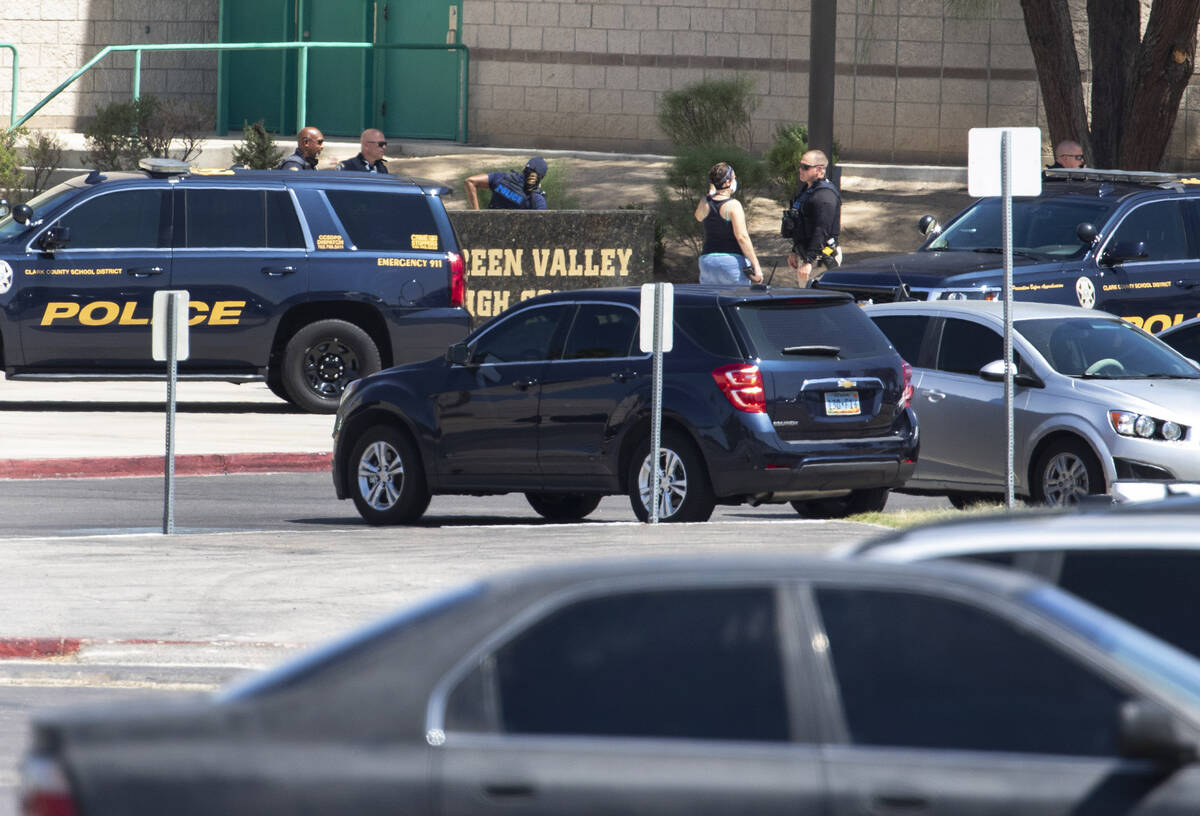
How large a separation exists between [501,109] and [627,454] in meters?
18.7

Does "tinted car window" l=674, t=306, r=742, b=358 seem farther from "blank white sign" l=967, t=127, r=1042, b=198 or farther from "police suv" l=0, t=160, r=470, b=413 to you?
"police suv" l=0, t=160, r=470, b=413

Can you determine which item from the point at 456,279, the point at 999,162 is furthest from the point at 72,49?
the point at 999,162

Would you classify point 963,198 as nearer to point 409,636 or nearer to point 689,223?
point 689,223

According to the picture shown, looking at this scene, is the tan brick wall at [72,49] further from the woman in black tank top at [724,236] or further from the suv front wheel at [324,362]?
the woman in black tank top at [724,236]

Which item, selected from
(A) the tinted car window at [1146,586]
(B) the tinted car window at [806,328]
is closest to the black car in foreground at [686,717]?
(A) the tinted car window at [1146,586]

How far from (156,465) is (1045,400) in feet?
22.8

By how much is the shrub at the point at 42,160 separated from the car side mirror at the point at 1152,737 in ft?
83.0

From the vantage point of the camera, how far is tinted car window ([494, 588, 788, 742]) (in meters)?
4.27

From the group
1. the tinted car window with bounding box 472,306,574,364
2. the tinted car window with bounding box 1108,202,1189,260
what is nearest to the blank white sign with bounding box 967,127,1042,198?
the tinted car window with bounding box 472,306,574,364

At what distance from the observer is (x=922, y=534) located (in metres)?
5.30

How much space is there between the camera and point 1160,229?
1850 cm

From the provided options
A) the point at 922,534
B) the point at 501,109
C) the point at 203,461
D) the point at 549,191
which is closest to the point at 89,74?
the point at 501,109

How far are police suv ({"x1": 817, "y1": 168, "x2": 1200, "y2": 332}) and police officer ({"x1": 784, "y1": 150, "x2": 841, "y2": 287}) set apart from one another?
115cm

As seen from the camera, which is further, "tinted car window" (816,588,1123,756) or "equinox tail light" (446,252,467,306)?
"equinox tail light" (446,252,467,306)
